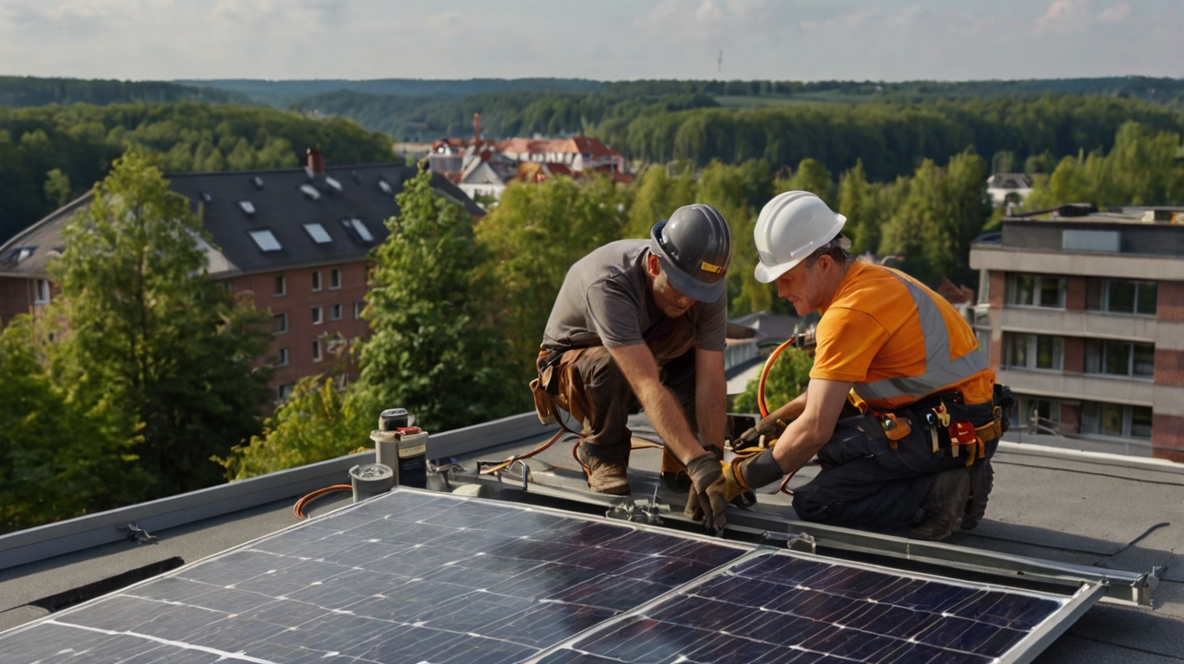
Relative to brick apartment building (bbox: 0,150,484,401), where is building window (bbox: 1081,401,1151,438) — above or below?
below

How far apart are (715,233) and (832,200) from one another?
125474mm

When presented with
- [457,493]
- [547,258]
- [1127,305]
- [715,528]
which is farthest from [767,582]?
[547,258]

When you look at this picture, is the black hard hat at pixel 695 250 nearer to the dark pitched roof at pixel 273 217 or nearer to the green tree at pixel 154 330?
the green tree at pixel 154 330

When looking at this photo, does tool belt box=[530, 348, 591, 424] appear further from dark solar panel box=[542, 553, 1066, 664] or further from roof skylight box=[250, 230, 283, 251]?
roof skylight box=[250, 230, 283, 251]

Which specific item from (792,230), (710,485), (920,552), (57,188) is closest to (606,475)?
(710,485)

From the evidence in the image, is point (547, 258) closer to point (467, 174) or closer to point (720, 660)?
point (720, 660)

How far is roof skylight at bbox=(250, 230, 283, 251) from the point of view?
68.9 metres

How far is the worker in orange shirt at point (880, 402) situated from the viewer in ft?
21.1

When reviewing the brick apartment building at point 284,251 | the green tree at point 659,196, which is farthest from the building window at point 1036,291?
the green tree at point 659,196

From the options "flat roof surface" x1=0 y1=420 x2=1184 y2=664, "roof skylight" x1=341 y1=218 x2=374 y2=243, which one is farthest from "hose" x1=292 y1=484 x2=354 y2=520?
"roof skylight" x1=341 y1=218 x2=374 y2=243

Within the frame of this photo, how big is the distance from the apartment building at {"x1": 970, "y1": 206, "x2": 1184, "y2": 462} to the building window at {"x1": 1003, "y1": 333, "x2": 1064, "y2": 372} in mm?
43

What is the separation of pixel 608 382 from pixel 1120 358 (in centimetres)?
4820

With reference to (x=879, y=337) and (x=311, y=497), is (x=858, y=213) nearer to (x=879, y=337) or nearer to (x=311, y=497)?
(x=311, y=497)

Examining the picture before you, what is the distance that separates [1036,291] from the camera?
170 ft
